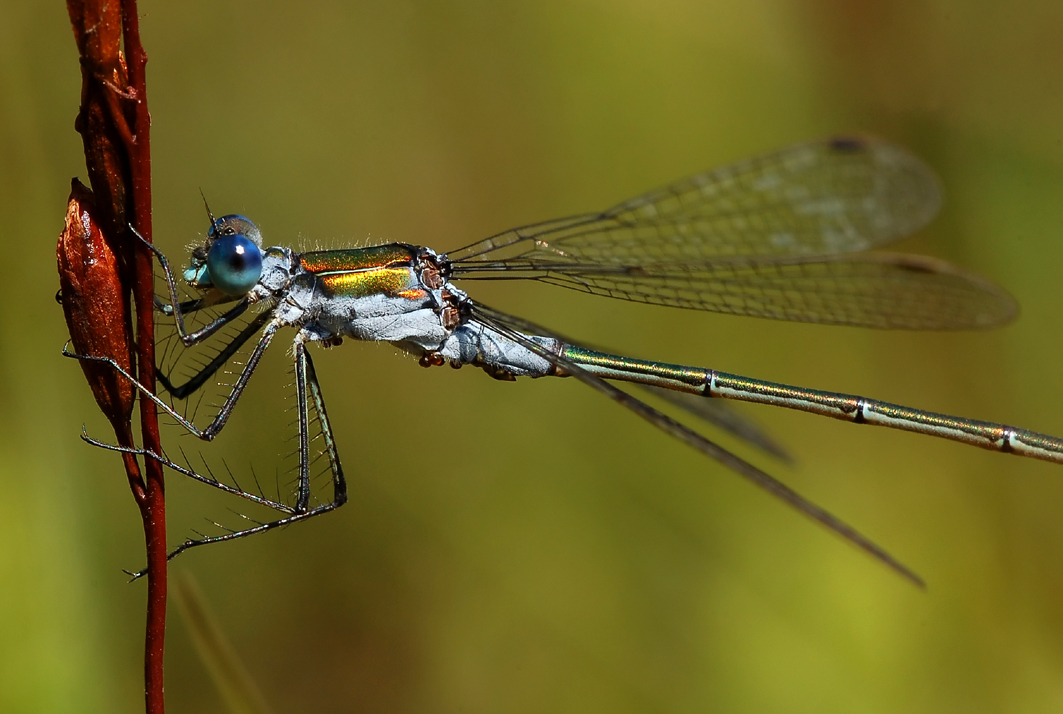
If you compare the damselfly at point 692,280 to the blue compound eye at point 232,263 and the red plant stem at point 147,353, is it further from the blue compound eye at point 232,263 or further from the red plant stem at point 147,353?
the red plant stem at point 147,353

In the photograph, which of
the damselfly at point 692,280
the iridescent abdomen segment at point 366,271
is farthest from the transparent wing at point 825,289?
the iridescent abdomen segment at point 366,271

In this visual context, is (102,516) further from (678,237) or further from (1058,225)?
(1058,225)

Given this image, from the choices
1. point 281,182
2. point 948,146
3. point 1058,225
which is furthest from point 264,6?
point 1058,225

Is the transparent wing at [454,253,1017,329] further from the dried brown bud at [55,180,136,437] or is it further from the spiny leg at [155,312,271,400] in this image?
the dried brown bud at [55,180,136,437]

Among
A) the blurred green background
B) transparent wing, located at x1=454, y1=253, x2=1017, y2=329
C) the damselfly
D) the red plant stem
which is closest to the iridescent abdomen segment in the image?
the damselfly

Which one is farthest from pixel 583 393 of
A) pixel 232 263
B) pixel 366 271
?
pixel 232 263

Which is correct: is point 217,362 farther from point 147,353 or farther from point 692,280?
point 692,280
